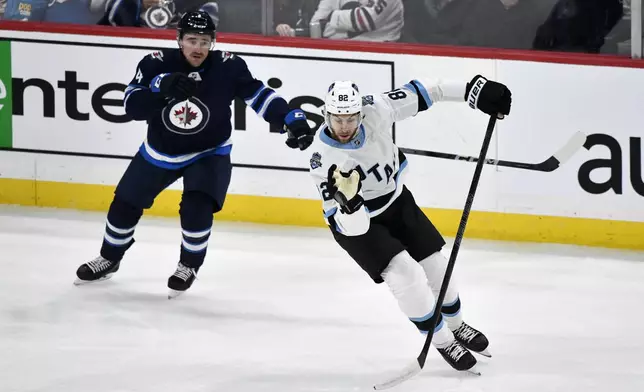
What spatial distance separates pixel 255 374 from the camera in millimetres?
4066

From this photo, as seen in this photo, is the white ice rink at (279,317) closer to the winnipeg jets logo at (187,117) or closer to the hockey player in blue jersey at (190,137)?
the hockey player in blue jersey at (190,137)

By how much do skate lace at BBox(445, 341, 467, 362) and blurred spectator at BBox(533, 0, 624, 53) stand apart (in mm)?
2150

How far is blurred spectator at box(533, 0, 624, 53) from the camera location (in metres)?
5.60

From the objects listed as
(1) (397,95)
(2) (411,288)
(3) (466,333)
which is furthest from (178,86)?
(3) (466,333)

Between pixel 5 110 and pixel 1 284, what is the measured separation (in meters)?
1.50

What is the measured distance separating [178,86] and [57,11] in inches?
74.3

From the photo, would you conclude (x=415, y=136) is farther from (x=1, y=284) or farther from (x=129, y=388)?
(x=129, y=388)

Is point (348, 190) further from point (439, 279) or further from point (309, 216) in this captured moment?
point (309, 216)

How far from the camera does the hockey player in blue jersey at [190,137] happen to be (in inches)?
192

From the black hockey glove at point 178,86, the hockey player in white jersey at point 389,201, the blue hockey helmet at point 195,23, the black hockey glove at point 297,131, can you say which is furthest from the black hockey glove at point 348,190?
the blue hockey helmet at point 195,23

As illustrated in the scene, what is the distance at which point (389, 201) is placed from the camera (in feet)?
13.3

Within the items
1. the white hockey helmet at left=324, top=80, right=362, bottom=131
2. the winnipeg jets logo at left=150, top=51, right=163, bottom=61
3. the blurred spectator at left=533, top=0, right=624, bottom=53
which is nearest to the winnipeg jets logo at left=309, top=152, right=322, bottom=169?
the white hockey helmet at left=324, top=80, right=362, bottom=131

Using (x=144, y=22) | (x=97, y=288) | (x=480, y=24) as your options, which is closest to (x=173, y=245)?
(x=97, y=288)

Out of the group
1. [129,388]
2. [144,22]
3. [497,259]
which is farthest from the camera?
[144,22]
